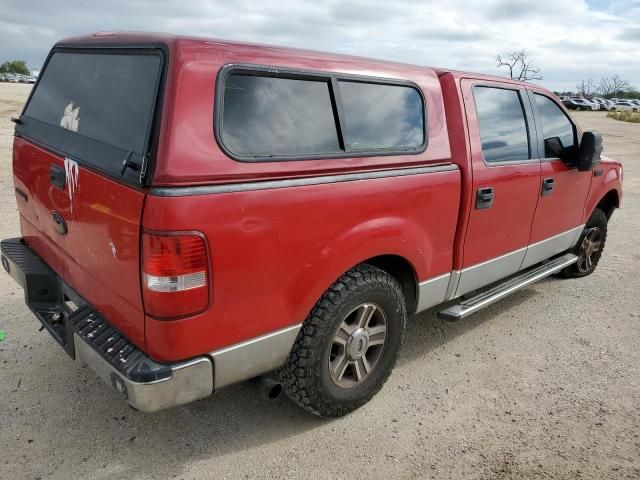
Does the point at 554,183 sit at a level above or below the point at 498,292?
above

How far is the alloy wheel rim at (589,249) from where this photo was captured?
5.03 meters

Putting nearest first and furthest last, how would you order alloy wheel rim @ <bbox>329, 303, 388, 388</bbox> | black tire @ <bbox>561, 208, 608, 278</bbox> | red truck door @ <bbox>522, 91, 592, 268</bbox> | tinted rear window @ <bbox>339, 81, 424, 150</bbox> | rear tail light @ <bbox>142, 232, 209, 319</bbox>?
rear tail light @ <bbox>142, 232, 209, 319</bbox>, tinted rear window @ <bbox>339, 81, 424, 150</bbox>, alloy wheel rim @ <bbox>329, 303, 388, 388</bbox>, red truck door @ <bbox>522, 91, 592, 268</bbox>, black tire @ <bbox>561, 208, 608, 278</bbox>

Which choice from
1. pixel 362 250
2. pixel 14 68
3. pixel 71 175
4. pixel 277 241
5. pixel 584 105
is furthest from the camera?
pixel 14 68

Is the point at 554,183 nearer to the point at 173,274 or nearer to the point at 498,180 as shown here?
the point at 498,180

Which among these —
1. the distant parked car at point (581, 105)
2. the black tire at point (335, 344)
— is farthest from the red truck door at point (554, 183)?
the distant parked car at point (581, 105)

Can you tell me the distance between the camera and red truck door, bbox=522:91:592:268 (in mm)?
3934

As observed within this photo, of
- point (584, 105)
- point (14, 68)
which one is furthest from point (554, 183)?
point (14, 68)

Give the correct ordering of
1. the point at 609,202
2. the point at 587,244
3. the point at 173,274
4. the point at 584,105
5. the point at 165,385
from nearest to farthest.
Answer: the point at 173,274 → the point at 165,385 → the point at 587,244 → the point at 609,202 → the point at 584,105

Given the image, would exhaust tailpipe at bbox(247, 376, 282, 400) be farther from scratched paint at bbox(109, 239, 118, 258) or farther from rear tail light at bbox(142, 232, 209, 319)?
scratched paint at bbox(109, 239, 118, 258)

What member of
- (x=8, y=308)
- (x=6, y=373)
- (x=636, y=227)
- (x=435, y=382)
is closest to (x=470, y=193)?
(x=435, y=382)

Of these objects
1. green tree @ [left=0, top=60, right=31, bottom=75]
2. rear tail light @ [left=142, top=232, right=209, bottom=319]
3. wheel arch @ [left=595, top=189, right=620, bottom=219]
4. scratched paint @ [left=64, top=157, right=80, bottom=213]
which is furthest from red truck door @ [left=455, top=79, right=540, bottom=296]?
green tree @ [left=0, top=60, right=31, bottom=75]

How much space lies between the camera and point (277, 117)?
7.47ft

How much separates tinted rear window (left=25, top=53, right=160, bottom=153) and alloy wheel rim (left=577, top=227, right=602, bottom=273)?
4341mm

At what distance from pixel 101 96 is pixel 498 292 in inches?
113
